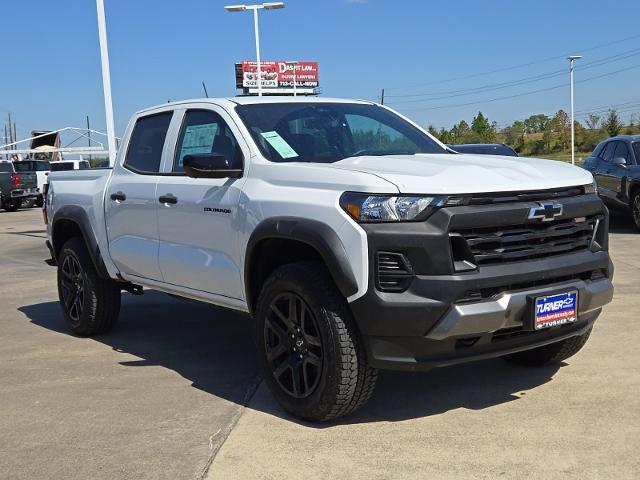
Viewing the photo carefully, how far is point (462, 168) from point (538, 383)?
64.2 inches

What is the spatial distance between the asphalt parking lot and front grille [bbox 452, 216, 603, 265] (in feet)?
3.04

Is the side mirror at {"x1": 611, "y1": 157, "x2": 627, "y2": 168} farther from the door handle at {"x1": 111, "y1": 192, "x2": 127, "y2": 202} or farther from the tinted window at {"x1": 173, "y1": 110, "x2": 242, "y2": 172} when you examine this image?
the door handle at {"x1": 111, "y1": 192, "x2": 127, "y2": 202}

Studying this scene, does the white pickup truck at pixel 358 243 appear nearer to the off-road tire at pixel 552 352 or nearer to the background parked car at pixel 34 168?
the off-road tire at pixel 552 352

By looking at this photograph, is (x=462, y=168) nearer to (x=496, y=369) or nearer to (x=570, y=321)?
(x=570, y=321)

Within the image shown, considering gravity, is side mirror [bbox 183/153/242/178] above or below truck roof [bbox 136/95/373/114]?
below

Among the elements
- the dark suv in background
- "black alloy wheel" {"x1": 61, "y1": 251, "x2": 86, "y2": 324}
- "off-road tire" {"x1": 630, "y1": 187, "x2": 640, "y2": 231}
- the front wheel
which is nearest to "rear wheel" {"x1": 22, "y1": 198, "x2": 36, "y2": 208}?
the front wheel


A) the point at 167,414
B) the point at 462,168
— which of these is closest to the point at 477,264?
the point at 462,168

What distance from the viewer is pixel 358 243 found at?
12.6 feet

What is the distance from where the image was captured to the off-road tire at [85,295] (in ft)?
21.6

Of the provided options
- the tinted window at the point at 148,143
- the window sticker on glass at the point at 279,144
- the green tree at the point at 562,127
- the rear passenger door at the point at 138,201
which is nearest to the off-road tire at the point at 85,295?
the rear passenger door at the point at 138,201

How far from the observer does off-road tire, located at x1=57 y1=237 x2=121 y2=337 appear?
6590 mm

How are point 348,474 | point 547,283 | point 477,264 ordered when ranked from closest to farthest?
point 348,474, point 477,264, point 547,283

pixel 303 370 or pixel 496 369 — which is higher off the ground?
pixel 303 370

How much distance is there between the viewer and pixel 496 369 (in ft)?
17.4
